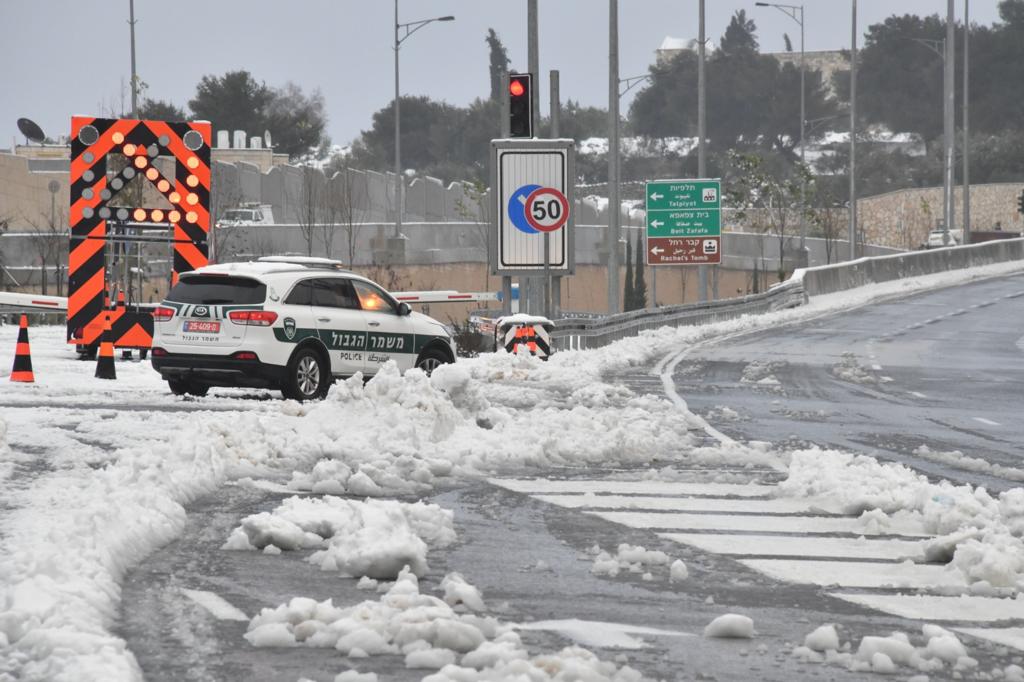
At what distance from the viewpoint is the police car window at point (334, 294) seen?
21.2m

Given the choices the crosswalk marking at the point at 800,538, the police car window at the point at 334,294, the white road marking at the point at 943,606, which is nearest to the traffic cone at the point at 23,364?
the police car window at the point at 334,294

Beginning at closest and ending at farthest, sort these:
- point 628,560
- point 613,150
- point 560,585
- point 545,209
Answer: point 560,585
point 628,560
point 545,209
point 613,150

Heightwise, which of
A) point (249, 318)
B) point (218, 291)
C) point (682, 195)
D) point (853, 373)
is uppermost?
point (682, 195)

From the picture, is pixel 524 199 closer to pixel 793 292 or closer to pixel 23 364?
pixel 23 364

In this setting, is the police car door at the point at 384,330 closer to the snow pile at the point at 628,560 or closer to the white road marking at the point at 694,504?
the white road marking at the point at 694,504

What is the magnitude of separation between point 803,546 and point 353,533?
260cm

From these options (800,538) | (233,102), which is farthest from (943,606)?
(233,102)

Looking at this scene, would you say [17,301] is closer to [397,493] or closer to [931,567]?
[397,493]

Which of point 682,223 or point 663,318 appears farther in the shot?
point 682,223

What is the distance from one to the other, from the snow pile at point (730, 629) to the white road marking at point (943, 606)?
906mm

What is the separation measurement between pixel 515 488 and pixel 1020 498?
3.55 m

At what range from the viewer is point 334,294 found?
70.4 ft

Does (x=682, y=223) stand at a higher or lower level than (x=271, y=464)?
higher

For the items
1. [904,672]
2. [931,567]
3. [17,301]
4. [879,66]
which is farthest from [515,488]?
[879,66]
